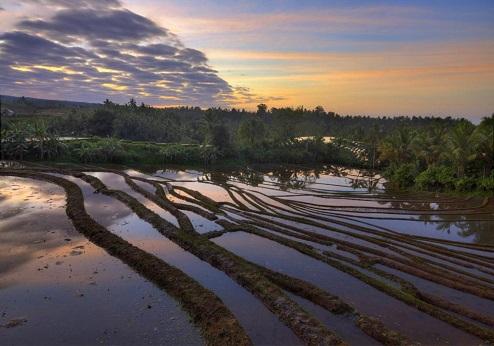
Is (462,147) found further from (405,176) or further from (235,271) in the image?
(235,271)

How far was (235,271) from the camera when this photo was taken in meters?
18.9

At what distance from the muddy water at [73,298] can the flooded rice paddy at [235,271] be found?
7cm

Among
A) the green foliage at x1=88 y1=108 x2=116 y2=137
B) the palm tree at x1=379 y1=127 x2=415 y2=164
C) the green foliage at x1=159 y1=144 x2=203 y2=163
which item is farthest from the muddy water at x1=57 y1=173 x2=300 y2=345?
the green foliage at x1=88 y1=108 x2=116 y2=137

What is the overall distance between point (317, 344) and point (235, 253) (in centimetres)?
1035

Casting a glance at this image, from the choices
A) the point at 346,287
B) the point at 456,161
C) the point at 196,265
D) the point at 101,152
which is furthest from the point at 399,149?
the point at 196,265

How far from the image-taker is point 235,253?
22.6 m

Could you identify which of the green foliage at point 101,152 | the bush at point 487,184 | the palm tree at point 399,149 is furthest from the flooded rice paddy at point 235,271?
the palm tree at point 399,149

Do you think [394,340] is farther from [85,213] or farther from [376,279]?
[85,213]

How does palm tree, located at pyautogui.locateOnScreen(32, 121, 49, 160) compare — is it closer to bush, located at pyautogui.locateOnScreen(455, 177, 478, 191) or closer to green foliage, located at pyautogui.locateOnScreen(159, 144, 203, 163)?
green foliage, located at pyautogui.locateOnScreen(159, 144, 203, 163)

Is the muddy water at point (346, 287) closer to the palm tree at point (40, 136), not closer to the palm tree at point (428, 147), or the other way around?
the palm tree at point (428, 147)

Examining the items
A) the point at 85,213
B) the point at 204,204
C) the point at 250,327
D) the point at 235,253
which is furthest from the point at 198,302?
the point at 204,204

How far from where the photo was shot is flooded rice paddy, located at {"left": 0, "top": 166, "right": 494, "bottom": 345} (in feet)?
45.4

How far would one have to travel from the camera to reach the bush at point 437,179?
48925mm

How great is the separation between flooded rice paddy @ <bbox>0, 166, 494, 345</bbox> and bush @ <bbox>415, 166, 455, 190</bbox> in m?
10.9
